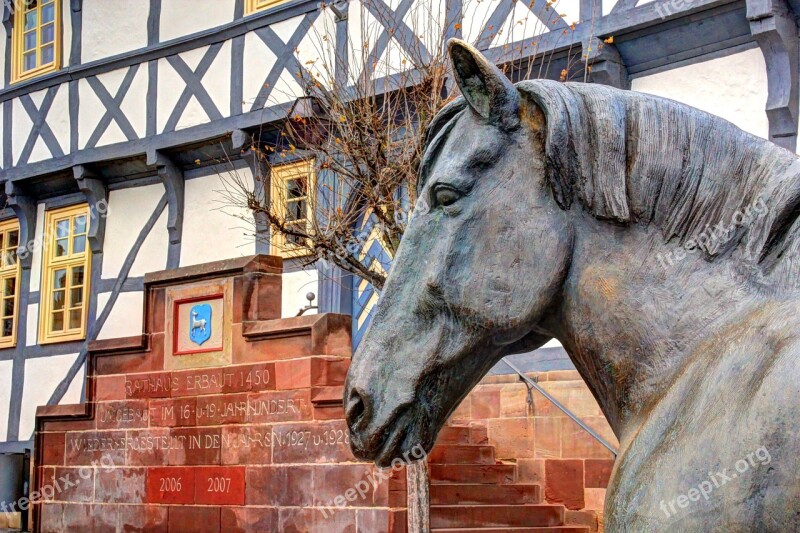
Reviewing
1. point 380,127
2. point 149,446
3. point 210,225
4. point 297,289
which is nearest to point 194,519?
point 149,446

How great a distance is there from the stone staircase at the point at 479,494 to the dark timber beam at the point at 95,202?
617 centimetres

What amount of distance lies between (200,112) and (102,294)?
2933 mm

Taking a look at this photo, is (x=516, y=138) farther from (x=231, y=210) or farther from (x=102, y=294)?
(x=102, y=294)

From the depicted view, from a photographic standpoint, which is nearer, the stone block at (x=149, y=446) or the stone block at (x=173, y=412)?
the stone block at (x=173, y=412)

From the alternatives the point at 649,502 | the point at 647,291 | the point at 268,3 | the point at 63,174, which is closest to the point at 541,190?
the point at 647,291

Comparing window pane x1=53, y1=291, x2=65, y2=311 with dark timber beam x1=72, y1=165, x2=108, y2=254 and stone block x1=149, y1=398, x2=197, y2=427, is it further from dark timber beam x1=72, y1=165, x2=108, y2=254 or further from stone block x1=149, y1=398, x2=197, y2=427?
stone block x1=149, y1=398, x2=197, y2=427

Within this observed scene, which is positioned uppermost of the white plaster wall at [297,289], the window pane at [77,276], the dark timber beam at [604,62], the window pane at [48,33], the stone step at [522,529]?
the window pane at [48,33]

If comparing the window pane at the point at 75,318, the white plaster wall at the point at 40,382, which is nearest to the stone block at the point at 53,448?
the white plaster wall at the point at 40,382

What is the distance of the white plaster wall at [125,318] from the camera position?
14766 millimetres

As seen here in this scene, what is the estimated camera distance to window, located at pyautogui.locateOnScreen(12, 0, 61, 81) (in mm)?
16250

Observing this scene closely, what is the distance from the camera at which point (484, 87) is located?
1.80 m

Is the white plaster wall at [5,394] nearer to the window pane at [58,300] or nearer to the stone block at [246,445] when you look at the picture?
the window pane at [58,300]

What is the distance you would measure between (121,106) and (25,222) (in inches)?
110

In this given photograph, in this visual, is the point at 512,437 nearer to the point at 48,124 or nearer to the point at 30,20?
the point at 48,124
